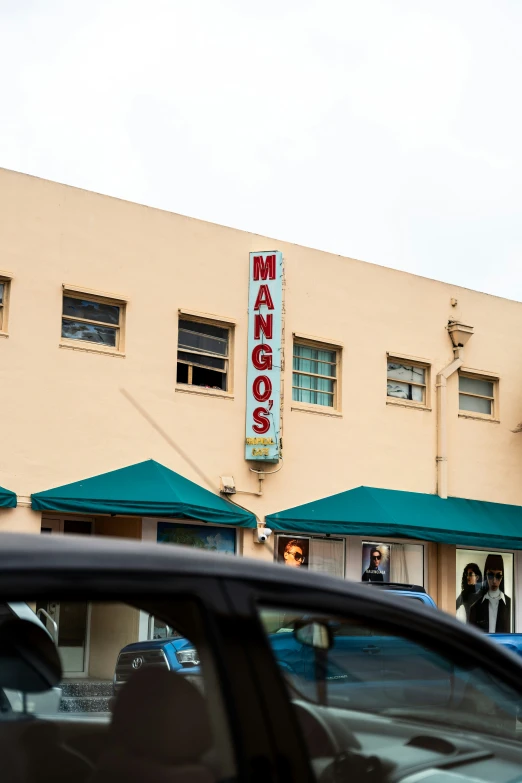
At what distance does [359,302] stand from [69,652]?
2031cm

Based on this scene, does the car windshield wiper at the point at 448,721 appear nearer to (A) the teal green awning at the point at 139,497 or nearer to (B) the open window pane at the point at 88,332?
(A) the teal green awning at the point at 139,497

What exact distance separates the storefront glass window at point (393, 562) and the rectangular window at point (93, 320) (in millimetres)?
6793

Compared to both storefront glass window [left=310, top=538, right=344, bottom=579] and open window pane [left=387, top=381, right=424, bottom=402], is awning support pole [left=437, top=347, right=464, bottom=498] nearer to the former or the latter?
open window pane [left=387, top=381, right=424, bottom=402]

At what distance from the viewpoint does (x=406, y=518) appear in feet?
69.5

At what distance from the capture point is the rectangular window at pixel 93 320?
1862 cm

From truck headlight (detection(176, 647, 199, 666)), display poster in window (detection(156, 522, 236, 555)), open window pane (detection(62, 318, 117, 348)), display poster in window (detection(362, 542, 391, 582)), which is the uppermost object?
open window pane (detection(62, 318, 117, 348))

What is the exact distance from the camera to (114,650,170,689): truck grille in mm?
2318

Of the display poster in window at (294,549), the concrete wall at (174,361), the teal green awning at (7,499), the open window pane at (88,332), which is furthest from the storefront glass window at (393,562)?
the teal green awning at (7,499)

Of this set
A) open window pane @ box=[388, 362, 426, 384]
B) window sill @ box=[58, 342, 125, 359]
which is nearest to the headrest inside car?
window sill @ box=[58, 342, 125, 359]

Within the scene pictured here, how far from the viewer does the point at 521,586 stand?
80.3ft

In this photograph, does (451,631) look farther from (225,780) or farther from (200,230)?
(200,230)

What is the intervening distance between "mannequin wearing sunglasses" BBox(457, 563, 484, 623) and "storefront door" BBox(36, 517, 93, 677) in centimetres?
2175

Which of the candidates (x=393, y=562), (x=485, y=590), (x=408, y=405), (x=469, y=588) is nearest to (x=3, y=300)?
(x=408, y=405)

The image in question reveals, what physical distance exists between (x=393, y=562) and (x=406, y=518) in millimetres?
1667
